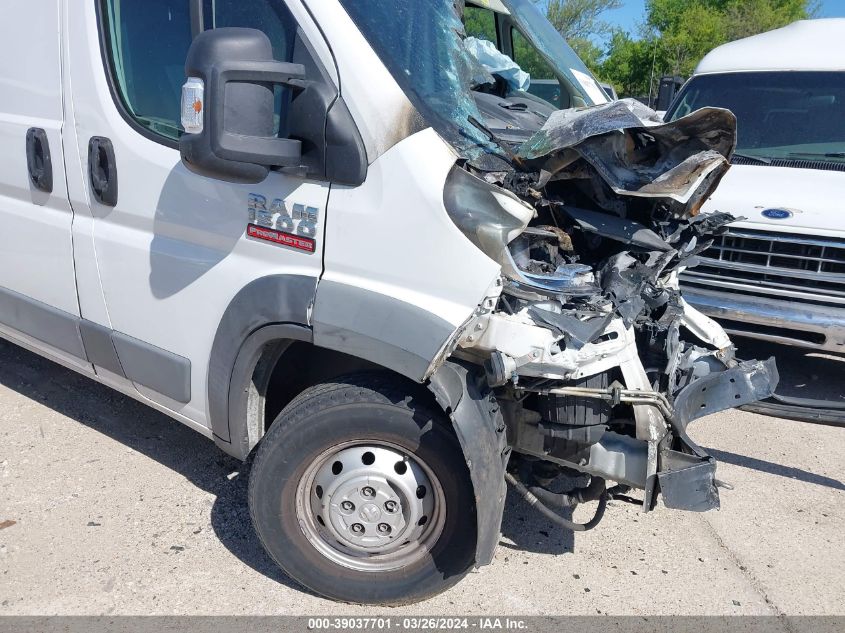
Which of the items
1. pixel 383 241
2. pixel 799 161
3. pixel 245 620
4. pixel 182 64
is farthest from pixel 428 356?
pixel 799 161

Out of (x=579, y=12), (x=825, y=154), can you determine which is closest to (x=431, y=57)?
(x=825, y=154)

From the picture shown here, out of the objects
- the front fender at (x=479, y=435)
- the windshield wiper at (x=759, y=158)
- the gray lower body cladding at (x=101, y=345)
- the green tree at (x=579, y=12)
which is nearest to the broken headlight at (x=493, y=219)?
the front fender at (x=479, y=435)

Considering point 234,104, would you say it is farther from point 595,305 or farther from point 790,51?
point 790,51

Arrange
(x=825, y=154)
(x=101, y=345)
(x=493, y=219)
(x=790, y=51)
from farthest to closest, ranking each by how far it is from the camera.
Result: 1. (x=790, y=51)
2. (x=825, y=154)
3. (x=101, y=345)
4. (x=493, y=219)

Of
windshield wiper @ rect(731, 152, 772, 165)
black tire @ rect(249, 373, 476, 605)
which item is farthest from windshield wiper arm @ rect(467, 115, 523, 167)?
windshield wiper @ rect(731, 152, 772, 165)

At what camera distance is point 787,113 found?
17.9 ft

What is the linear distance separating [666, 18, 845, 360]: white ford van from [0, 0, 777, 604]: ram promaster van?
1563 mm

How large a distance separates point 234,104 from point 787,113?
182 inches

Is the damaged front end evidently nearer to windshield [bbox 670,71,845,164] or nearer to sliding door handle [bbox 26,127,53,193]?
sliding door handle [bbox 26,127,53,193]

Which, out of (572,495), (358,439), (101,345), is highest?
(358,439)

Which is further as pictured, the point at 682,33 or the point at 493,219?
the point at 682,33

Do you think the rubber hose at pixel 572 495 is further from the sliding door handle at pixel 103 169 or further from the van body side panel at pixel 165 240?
the sliding door handle at pixel 103 169

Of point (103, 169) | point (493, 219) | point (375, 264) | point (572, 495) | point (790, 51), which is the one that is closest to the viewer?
point (493, 219)

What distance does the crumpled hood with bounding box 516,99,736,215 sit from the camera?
247 cm
